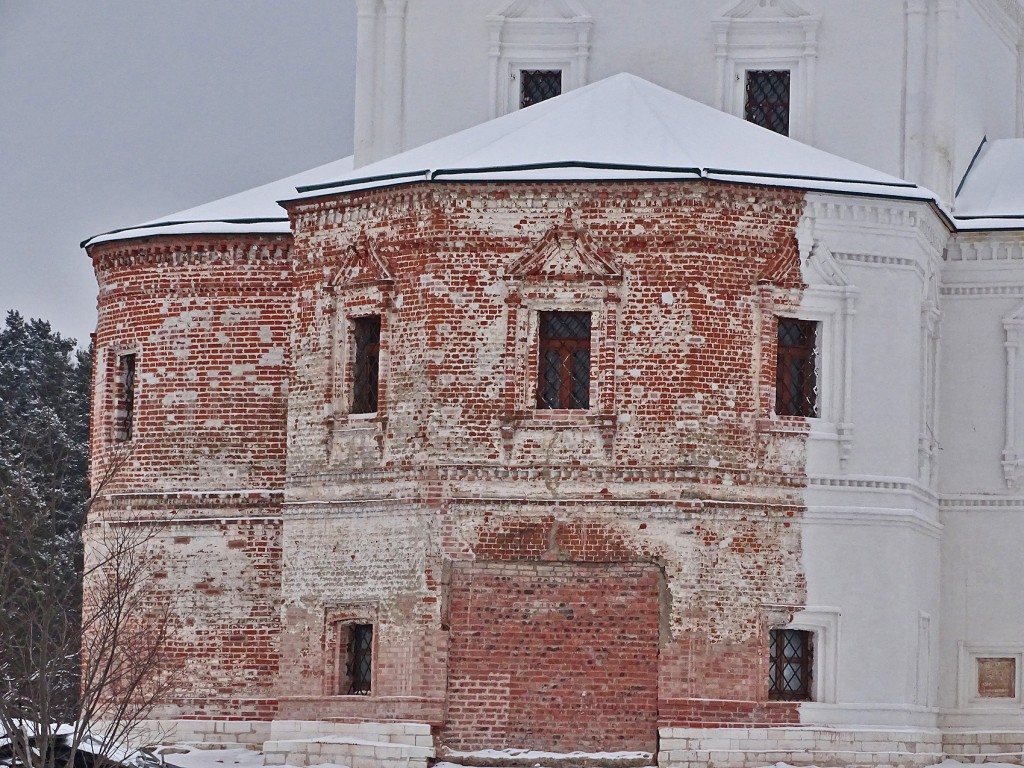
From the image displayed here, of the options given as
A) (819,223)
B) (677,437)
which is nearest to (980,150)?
(819,223)

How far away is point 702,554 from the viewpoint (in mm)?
27328

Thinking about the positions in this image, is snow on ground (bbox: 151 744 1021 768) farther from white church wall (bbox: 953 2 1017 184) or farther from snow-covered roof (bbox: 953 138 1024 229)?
white church wall (bbox: 953 2 1017 184)

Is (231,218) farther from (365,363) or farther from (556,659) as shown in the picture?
(556,659)

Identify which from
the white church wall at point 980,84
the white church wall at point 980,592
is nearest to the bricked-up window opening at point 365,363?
the white church wall at point 980,592

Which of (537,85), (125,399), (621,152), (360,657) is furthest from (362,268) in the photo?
(537,85)

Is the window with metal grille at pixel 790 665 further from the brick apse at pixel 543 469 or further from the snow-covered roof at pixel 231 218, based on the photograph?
the snow-covered roof at pixel 231 218

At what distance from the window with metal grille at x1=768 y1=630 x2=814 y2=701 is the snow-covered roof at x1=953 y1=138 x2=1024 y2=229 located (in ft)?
19.3

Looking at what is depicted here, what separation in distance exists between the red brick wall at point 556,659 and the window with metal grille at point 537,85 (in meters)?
7.42

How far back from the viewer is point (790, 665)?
27.8m

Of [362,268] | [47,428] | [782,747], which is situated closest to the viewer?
[782,747]

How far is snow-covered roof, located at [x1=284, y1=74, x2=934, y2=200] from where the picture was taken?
1096 inches

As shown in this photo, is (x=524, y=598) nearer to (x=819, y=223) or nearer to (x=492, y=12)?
(x=819, y=223)

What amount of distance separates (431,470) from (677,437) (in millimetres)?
2718

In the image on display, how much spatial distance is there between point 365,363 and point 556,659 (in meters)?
4.21
